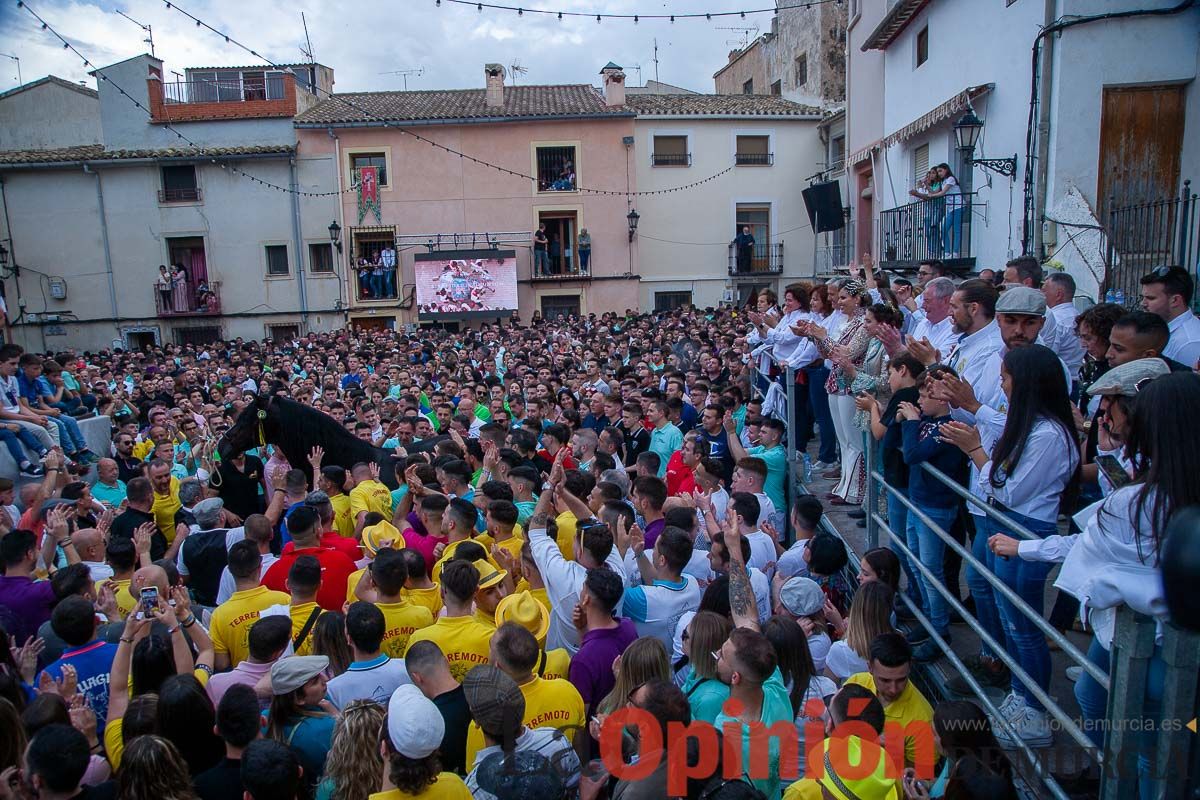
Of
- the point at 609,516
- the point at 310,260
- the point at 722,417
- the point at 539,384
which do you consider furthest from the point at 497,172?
the point at 609,516

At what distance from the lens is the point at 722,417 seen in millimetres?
→ 7352

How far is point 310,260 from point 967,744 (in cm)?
2834

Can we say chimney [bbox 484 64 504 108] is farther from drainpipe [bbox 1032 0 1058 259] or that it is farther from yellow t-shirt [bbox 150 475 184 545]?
yellow t-shirt [bbox 150 475 184 545]

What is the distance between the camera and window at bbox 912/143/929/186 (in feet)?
50.0

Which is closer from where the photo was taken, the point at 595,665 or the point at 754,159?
the point at 595,665

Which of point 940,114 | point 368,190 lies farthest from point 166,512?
point 368,190

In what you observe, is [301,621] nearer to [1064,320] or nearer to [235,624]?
[235,624]

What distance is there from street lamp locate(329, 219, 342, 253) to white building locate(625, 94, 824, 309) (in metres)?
10.3

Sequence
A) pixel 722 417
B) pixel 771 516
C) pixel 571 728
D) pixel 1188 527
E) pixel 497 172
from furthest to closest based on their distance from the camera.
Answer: pixel 497 172, pixel 722 417, pixel 771 516, pixel 571 728, pixel 1188 527

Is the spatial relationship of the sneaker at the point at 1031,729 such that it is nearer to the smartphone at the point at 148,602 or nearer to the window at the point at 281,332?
the smartphone at the point at 148,602

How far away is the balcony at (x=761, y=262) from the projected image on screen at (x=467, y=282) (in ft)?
26.5

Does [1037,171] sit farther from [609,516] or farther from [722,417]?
[609,516]

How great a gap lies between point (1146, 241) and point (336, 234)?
2397cm

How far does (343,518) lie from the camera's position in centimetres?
642
